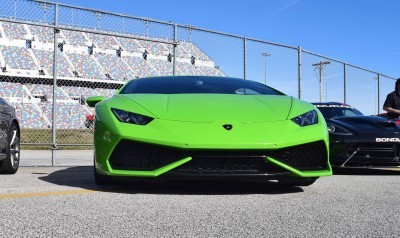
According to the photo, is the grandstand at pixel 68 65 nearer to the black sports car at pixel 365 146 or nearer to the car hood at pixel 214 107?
the black sports car at pixel 365 146

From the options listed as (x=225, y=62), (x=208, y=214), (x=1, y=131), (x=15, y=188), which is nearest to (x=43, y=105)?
(x=225, y=62)

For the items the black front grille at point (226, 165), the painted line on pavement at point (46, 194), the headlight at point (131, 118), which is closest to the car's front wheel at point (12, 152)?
the painted line on pavement at point (46, 194)

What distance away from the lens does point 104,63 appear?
39.5m

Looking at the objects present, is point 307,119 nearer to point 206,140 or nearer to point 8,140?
point 206,140

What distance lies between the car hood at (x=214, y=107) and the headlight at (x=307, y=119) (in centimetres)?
11

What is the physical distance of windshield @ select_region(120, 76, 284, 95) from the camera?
4742 millimetres

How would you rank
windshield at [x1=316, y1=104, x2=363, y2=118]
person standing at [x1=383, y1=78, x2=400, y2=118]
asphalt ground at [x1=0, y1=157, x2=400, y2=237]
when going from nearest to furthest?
asphalt ground at [x1=0, y1=157, x2=400, y2=237] → windshield at [x1=316, y1=104, x2=363, y2=118] → person standing at [x1=383, y1=78, x2=400, y2=118]

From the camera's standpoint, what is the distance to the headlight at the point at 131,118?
12.5ft

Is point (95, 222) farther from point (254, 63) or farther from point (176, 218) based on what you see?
point (254, 63)

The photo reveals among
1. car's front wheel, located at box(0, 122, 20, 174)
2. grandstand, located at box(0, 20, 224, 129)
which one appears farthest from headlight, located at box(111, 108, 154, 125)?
grandstand, located at box(0, 20, 224, 129)

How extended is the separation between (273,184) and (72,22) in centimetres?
558

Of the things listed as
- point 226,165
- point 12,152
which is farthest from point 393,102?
point 12,152

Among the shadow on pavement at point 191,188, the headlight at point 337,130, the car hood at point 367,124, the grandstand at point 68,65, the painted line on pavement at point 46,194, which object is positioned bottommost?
the shadow on pavement at point 191,188

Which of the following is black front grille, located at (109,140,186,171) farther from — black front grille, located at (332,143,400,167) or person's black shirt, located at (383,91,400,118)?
person's black shirt, located at (383,91,400,118)
